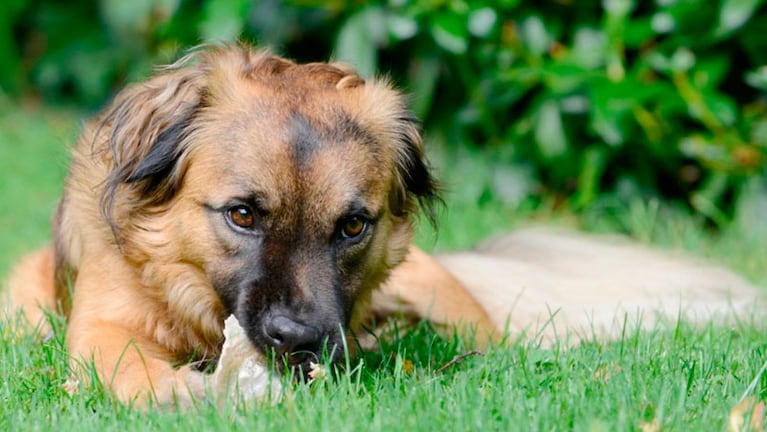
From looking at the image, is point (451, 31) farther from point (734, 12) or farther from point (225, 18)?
point (734, 12)

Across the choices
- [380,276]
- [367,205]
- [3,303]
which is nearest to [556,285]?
[380,276]

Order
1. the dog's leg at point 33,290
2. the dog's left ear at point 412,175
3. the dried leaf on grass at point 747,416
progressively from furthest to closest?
the dog's leg at point 33,290
the dog's left ear at point 412,175
the dried leaf on grass at point 747,416

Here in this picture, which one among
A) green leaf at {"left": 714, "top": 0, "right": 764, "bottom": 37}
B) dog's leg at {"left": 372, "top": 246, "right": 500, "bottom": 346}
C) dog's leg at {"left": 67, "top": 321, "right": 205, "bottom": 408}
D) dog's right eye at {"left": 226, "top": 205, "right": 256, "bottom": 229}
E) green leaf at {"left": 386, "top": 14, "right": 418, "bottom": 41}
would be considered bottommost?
dog's leg at {"left": 67, "top": 321, "right": 205, "bottom": 408}

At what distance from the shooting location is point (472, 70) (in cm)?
681

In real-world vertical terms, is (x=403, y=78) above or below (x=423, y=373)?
above

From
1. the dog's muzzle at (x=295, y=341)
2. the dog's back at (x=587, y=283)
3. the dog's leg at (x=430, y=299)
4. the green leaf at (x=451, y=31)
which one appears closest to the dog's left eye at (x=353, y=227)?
the dog's muzzle at (x=295, y=341)

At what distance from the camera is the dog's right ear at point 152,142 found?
3633 mm

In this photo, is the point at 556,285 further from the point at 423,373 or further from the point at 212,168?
the point at 212,168

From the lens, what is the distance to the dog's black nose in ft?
10.5

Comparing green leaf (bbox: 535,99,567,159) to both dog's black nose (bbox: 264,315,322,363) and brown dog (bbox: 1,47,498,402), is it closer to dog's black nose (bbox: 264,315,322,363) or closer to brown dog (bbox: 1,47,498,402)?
brown dog (bbox: 1,47,498,402)

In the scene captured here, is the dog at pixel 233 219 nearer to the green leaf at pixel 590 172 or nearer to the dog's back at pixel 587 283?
the dog's back at pixel 587 283

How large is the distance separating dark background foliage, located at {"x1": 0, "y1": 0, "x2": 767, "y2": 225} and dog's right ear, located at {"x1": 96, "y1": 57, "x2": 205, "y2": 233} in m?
1.90

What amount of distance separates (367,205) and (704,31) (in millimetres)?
3435

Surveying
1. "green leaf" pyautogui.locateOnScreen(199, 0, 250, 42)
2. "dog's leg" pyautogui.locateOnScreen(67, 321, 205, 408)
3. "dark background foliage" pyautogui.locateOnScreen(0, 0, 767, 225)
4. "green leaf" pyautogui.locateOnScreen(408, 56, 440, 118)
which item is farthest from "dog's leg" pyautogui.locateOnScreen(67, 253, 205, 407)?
"green leaf" pyautogui.locateOnScreen(408, 56, 440, 118)
